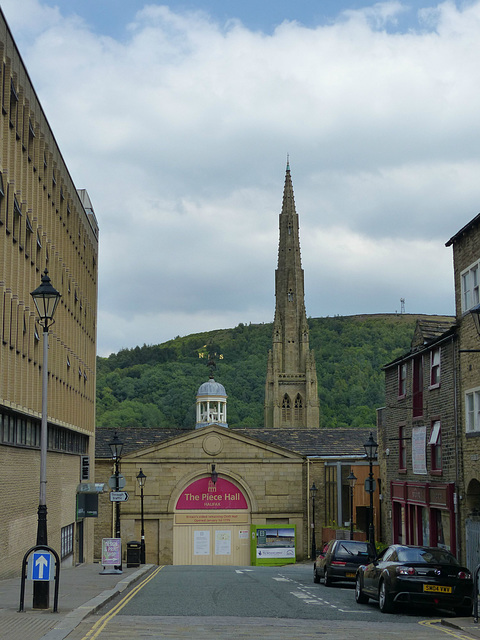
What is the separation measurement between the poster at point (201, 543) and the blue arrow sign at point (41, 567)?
131 ft

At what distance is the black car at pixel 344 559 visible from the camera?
26.3m

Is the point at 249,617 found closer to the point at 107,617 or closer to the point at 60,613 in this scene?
the point at 107,617

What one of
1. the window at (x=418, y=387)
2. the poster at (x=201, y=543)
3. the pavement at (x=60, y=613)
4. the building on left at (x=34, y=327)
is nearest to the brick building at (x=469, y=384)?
the window at (x=418, y=387)

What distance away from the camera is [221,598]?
20.4 m

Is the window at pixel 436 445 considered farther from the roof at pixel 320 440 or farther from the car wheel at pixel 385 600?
the roof at pixel 320 440

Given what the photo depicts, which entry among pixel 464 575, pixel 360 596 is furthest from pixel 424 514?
pixel 464 575

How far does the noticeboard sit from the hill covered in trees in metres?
55.7

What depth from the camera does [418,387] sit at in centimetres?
3534

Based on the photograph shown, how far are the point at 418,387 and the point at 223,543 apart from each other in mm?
23539

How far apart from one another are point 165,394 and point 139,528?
84790 mm

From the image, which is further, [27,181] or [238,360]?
[238,360]

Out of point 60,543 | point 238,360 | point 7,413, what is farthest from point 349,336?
point 7,413

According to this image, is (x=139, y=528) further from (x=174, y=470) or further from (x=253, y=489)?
(x=253, y=489)

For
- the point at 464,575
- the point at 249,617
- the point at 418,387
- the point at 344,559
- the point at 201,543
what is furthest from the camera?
the point at 201,543
